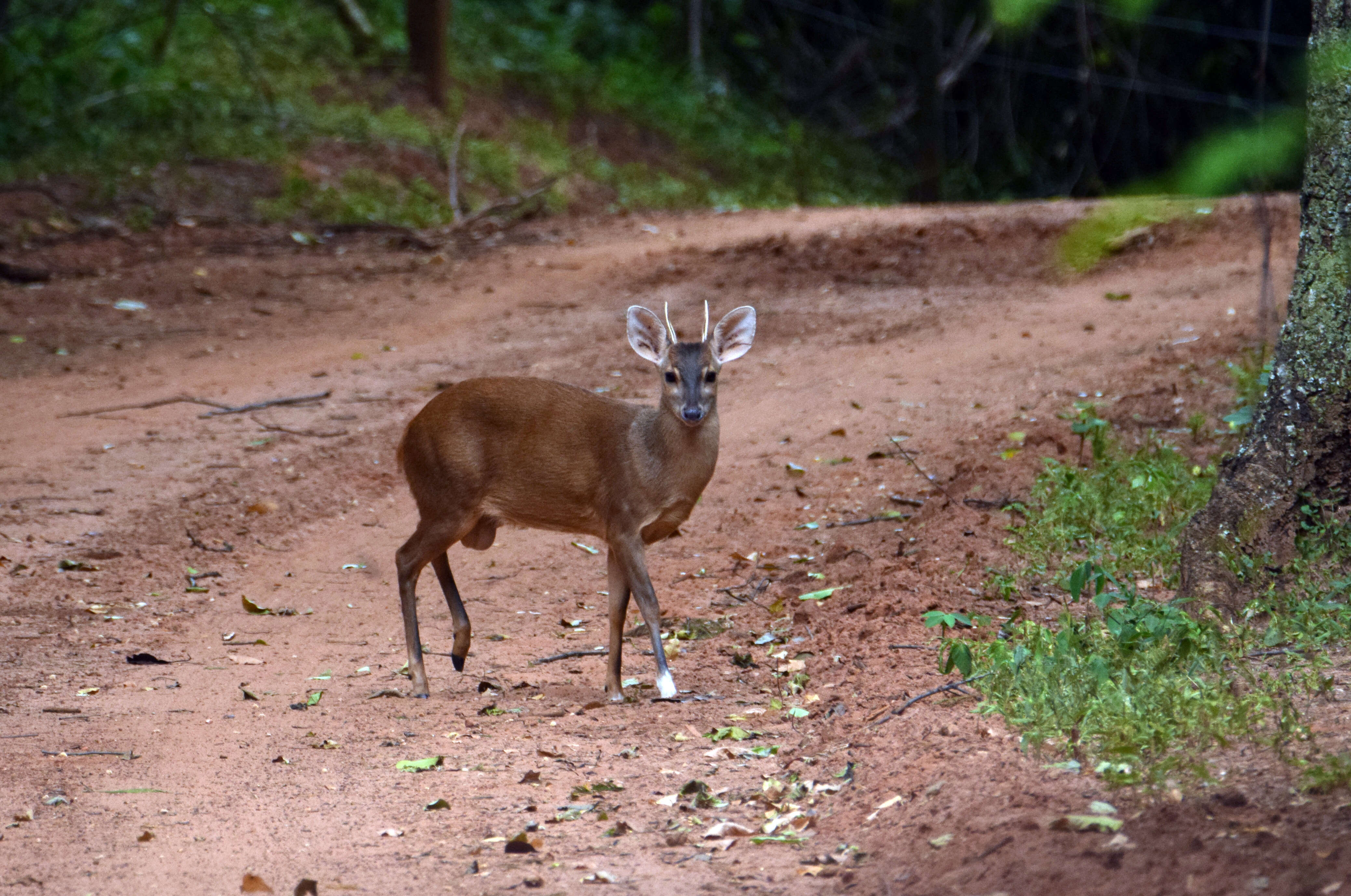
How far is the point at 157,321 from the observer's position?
11906 mm

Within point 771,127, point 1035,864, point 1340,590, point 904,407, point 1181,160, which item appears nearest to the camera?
point 1181,160

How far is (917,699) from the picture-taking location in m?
4.97

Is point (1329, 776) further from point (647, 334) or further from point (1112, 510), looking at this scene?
point (647, 334)

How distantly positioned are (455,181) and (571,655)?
427 inches

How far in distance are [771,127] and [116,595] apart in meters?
17.0

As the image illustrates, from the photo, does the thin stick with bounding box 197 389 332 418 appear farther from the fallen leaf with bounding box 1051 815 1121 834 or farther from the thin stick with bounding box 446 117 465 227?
the fallen leaf with bounding box 1051 815 1121 834

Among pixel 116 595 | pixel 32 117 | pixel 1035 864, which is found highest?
pixel 32 117

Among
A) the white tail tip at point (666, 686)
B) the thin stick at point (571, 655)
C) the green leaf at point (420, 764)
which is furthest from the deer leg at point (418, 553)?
the white tail tip at point (666, 686)

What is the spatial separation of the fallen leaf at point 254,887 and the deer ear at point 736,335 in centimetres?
299

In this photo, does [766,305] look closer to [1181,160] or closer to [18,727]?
[18,727]

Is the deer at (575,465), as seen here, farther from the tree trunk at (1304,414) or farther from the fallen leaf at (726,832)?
the tree trunk at (1304,414)

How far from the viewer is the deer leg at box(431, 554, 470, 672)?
603cm

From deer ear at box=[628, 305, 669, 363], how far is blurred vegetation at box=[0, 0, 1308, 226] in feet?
24.0

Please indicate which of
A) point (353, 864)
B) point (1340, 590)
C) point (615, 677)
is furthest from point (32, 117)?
point (1340, 590)
